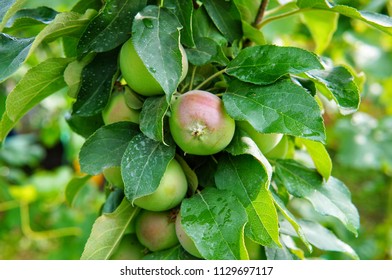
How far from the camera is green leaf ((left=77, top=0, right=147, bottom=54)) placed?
0.57m

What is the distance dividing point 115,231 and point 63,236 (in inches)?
41.9

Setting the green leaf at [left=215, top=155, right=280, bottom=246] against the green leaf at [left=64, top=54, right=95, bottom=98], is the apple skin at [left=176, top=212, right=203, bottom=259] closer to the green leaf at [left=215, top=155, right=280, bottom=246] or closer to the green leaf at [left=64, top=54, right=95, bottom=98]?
the green leaf at [left=215, top=155, right=280, bottom=246]

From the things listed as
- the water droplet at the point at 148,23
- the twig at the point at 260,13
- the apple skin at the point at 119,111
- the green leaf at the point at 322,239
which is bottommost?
the green leaf at the point at 322,239

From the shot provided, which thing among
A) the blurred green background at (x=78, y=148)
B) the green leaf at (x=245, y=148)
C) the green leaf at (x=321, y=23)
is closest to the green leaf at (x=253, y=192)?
the green leaf at (x=245, y=148)

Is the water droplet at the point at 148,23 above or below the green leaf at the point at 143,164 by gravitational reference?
above

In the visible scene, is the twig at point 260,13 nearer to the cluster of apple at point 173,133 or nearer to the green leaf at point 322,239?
the cluster of apple at point 173,133

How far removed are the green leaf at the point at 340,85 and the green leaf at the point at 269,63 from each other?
0.12 feet

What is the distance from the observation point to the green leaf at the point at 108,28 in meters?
0.57

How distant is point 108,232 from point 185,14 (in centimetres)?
27

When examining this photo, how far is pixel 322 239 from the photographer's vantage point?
72 centimetres

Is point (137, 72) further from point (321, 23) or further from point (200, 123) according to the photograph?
point (321, 23)

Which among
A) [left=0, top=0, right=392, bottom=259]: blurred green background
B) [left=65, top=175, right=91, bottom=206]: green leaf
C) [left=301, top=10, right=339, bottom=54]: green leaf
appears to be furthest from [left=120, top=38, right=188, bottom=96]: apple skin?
[left=0, top=0, right=392, bottom=259]: blurred green background

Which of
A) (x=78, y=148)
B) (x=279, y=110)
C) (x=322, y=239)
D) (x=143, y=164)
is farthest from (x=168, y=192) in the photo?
(x=78, y=148)

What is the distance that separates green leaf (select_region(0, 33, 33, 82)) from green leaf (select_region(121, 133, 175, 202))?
0.48 ft
